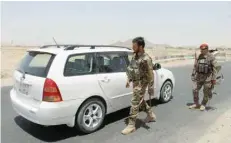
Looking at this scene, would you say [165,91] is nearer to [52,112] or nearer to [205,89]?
[205,89]

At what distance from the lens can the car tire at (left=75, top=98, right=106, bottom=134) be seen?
501 cm

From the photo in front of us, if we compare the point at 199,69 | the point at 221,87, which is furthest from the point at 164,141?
the point at 221,87

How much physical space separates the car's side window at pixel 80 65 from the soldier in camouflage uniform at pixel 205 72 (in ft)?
9.79

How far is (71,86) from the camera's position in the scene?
4770 mm

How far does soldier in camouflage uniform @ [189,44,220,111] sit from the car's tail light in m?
3.89

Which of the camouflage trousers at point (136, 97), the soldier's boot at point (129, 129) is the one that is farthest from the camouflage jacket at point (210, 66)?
the soldier's boot at point (129, 129)

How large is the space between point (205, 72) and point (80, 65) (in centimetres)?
341

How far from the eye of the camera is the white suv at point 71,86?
4.64 meters

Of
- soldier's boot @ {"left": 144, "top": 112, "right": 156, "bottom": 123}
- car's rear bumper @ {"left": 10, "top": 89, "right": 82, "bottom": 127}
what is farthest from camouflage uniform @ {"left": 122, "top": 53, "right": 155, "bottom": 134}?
car's rear bumper @ {"left": 10, "top": 89, "right": 82, "bottom": 127}

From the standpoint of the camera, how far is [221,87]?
10727mm

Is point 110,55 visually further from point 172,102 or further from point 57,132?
point 172,102

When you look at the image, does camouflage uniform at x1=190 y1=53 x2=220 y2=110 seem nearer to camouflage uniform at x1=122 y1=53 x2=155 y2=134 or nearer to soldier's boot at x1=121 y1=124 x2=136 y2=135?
camouflage uniform at x1=122 y1=53 x2=155 y2=134

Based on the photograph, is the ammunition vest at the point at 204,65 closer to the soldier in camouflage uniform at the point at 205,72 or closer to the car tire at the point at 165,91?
the soldier in camouflage uniform at the point at 205,72

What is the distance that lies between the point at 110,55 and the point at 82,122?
160cm
